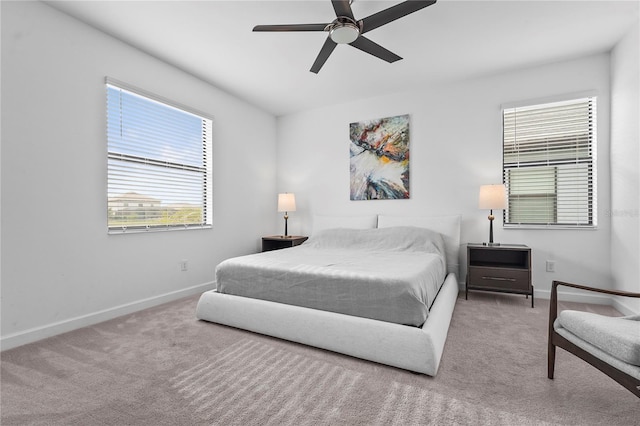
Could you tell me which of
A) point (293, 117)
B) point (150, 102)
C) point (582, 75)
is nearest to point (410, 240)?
point (582, 75)

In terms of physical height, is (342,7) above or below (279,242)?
above

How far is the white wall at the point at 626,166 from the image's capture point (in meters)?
2.66

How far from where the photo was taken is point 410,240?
3400mm

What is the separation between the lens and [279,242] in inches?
175

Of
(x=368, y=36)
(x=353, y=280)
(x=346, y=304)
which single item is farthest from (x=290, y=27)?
(x=346, y=304)

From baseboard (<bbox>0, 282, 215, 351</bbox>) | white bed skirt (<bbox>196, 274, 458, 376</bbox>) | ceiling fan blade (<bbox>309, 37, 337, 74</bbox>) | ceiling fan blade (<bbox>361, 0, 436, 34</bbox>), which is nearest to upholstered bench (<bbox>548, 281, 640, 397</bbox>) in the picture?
white bed skirt (<bbox>196, 274, 458, 376</bbox>)

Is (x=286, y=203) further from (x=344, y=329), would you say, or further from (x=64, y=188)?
(x=344, y=329)

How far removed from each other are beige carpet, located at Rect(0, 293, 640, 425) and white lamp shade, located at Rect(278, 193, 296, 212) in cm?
244

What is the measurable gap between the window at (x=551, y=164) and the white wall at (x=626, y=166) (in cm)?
22

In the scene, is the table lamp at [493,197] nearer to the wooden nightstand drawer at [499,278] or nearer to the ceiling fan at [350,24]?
the wooden nightstand drawer at [499,278]

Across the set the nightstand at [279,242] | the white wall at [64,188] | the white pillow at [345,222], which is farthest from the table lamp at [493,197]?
the white wall at [64,188]

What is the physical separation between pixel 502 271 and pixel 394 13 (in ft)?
8.82

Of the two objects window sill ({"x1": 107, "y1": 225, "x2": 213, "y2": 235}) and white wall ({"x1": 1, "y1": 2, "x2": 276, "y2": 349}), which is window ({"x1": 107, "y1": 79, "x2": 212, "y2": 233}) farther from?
white wall ({"x1": 1, "y1": 2, "x2": 276, "y2": 349})

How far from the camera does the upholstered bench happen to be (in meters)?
1.22
